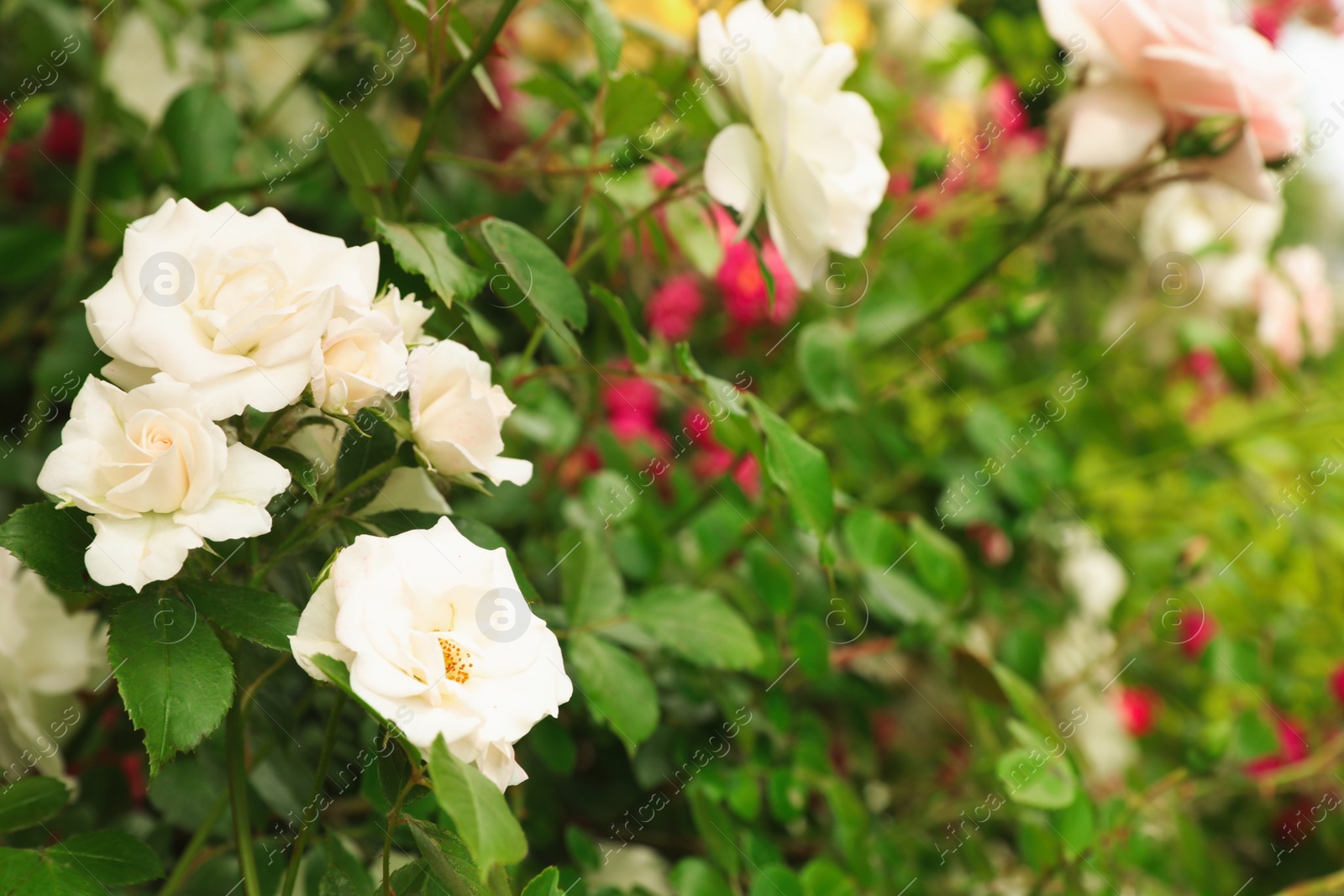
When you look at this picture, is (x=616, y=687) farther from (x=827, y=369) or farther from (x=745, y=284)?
(x=745, y=284)

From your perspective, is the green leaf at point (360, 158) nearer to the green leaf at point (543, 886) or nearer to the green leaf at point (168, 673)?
the green leaf at point (168, 673)

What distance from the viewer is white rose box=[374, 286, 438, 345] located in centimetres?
40

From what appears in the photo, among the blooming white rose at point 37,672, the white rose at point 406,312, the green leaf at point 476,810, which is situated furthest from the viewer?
the blooming white rose at point 37,672

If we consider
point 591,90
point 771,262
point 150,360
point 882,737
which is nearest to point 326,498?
point 150,360

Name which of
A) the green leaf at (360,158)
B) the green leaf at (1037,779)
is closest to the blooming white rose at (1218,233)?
the green leaf at (1037,779)

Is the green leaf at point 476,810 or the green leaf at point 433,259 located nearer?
the green leaf at point 476,810

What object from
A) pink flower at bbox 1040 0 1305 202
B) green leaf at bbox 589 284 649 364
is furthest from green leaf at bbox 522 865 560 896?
pink flower at bbox 1040 0 1305 202

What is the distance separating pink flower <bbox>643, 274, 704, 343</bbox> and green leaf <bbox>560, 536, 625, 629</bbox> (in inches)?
15.0

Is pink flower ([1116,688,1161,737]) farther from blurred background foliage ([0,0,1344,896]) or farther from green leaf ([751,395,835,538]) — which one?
green leaf ([751,395,835,538])

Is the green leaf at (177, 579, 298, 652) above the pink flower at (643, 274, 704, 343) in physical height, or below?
above

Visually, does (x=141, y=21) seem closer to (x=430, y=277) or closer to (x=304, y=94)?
(x=304, y=94)

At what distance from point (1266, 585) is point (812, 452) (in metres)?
0.99

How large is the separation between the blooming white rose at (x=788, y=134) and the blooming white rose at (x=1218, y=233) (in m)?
0.80

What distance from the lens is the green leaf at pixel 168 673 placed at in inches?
13.5
